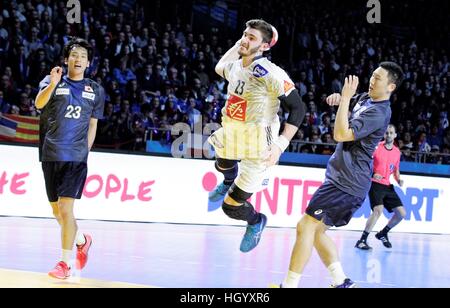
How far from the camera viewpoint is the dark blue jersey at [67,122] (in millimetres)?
7328

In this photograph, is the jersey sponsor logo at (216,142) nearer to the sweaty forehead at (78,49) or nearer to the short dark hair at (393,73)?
the sweaty forehead at (78,49)

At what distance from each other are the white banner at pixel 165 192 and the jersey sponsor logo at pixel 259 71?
719 centimetres

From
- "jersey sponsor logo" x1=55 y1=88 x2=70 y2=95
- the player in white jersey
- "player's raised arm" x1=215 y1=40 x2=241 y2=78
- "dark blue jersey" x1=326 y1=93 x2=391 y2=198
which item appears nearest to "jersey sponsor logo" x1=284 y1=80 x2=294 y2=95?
the player in white jersey

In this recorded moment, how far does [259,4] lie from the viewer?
78.9ft

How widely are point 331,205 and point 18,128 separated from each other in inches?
337

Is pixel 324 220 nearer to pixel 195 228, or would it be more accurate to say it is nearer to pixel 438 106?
pixel 195 228

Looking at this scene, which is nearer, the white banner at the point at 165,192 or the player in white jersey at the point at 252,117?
the player in white jersey at the point at 252,117

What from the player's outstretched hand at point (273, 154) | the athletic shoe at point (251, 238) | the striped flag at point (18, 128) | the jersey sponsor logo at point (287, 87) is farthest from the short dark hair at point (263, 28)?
the striped flag at point (18, 128)

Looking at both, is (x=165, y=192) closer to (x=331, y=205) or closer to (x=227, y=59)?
(x=227, y=59)

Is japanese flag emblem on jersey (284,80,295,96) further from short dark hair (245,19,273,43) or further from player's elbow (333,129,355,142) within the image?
player's elbow (333,129,355,142)

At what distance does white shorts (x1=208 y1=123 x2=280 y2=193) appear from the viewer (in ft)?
25.0

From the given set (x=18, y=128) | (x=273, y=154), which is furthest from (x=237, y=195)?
(x=18, y=128)

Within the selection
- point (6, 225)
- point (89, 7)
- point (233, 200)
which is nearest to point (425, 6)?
point (89, 7)

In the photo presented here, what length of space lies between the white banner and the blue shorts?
7737 millimetres
